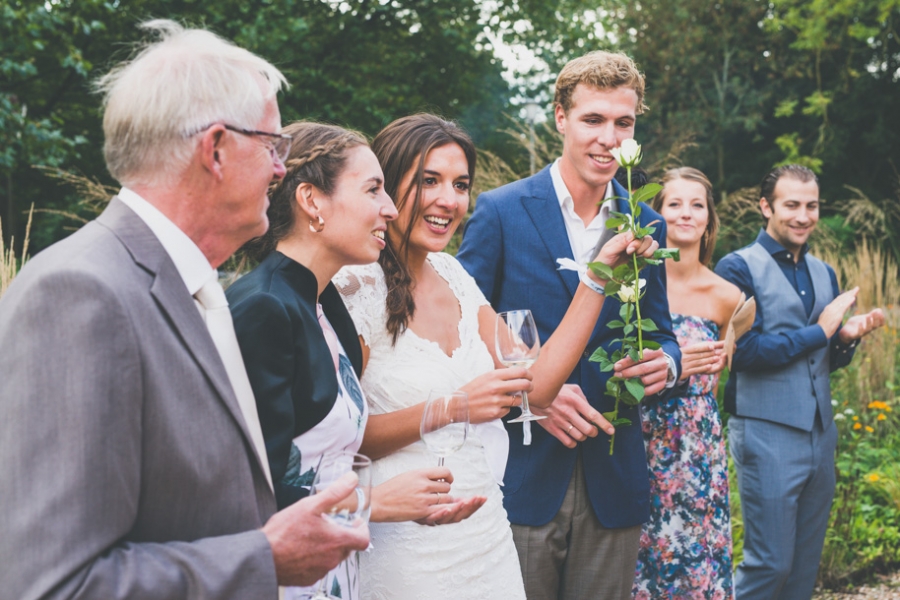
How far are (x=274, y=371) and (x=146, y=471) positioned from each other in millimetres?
448

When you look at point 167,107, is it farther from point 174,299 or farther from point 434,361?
point 434,361

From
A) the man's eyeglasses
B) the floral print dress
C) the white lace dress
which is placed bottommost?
the floral print dress

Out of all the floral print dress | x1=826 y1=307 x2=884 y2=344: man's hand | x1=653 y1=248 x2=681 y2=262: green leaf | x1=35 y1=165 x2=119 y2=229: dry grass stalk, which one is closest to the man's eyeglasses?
x1=653 y1=248 x2=681 y2=262: green leaf

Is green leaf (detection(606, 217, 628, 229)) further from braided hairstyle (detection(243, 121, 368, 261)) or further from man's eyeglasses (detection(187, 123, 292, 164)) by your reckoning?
man's eyeglasses (detection(187, 123, 292, 164))

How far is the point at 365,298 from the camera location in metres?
2.42

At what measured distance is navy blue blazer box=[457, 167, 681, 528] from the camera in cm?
289

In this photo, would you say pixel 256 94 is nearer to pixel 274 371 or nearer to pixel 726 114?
pixel 274 371

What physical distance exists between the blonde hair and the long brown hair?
151 centimetres

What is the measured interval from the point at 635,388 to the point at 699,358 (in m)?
0.95

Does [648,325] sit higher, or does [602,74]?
[602,74]

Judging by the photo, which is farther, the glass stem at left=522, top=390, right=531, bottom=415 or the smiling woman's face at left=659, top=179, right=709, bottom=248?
the smiling woman's face at left=659, top=179, right=709, bottom=248

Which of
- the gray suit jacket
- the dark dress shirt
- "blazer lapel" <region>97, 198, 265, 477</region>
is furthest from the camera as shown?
the dark dress shirt

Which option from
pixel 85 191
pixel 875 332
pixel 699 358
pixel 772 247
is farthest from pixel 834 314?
pixel 85 191

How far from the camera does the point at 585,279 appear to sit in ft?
8.47
